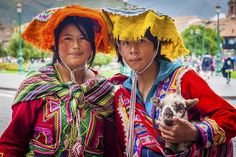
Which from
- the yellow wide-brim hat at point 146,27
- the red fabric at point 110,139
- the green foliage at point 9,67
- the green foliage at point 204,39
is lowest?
the green foliage at point 9,67

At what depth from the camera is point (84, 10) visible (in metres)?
3.05

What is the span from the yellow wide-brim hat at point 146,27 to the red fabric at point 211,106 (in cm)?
32

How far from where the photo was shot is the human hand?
2.29 meters

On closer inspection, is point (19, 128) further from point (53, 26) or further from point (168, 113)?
point (168, 113)

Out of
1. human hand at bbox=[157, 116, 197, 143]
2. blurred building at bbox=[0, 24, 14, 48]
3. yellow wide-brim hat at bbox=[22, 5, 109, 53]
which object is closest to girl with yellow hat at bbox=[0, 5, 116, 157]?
yellow wide-brim hat at bbox=[22, 5, 109, 53]

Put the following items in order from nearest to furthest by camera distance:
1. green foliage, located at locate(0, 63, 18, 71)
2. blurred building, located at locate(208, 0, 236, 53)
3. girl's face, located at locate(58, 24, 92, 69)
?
girl's face, located at locate(58, 24, 92, 69)
green foliage, located at locate(0, 63, 18, 71)
blurred building, located at locate(208, 0, 236, 53)

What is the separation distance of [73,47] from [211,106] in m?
0.97

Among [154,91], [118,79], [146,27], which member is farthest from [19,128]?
[146,27]

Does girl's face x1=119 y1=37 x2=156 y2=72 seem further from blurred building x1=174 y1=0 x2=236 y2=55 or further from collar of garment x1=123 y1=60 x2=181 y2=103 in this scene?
blurred building x1=174 y1=0 x2=236 y2=55

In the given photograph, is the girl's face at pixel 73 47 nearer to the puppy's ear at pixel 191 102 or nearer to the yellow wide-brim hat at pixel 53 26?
the yellow wide-brim hat at pixel 53 26

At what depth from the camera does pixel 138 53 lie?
2.78 m

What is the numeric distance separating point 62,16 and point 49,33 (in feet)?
0.59

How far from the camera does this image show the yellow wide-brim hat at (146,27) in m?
2.74

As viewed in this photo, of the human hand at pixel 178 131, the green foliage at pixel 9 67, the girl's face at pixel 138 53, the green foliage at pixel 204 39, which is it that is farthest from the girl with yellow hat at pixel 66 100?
the green foliage at pixel 204 39
